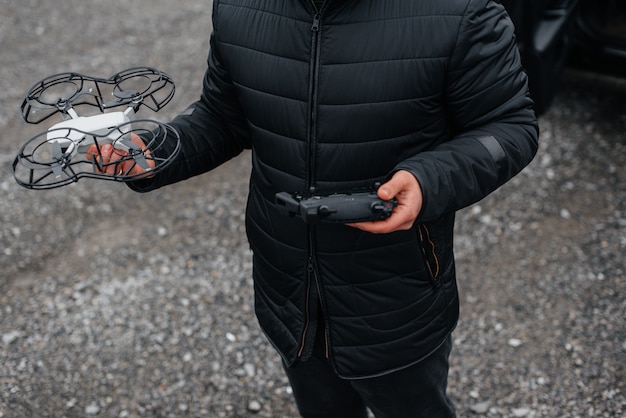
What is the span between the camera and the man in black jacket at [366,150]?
1.43 m

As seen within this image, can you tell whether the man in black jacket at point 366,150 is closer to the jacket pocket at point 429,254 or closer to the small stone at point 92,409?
the jacket pocket at point 429,254

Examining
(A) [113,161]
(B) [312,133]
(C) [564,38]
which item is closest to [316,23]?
(B) [312,133]

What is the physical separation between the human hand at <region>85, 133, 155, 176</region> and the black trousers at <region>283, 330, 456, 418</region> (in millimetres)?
733

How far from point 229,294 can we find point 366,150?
6.04 feet

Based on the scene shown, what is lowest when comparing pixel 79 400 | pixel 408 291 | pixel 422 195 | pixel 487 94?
pixel 79 400

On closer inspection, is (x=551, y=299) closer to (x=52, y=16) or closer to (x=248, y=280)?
(x=248, y=280)

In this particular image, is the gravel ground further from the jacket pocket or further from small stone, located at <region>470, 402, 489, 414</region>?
the jacket pocket

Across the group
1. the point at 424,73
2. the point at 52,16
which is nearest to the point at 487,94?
the point at 424,73

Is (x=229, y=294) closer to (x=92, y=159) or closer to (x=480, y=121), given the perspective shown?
(x=92, y=159)

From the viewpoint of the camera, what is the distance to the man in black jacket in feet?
4.71

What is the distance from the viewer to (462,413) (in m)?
2.64

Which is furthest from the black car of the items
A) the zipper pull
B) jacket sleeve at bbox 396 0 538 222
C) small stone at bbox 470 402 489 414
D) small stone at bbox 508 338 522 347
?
the zipper pull

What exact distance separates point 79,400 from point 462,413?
1.58 m

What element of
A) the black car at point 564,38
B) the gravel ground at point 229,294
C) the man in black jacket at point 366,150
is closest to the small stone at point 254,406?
the gravel ground at point 229,294
